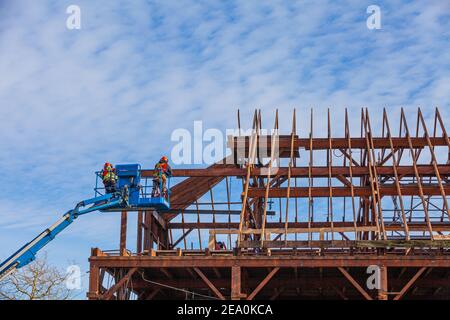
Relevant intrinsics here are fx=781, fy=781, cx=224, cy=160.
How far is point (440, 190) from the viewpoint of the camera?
1304 inches

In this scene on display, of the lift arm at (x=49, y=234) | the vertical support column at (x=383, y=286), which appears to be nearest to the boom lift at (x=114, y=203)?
the lift arm at (x=49, y=234)

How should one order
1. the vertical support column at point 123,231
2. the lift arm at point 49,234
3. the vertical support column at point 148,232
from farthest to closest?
the vertical support column at point 148,232
the vertical support column at point 123,231
the lift arm at point 49,234

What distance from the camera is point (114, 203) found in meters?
29.4

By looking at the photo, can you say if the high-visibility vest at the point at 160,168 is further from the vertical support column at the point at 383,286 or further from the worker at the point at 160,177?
the vertical support column at the point at 383,286

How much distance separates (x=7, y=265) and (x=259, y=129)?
50.2ft

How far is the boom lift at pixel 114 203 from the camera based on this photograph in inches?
1053

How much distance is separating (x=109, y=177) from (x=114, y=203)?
39.7 inches

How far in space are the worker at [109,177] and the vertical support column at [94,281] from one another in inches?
126

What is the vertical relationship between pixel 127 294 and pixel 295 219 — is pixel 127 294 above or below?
below

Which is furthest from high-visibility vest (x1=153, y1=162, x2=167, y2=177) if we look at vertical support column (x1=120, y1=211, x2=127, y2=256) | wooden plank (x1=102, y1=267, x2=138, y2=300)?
wooden plank (x1=102, y1=267, x2=138, y2=300)

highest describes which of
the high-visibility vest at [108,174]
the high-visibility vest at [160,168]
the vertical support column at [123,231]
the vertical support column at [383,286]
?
the high-visibility vest at [160,168]
